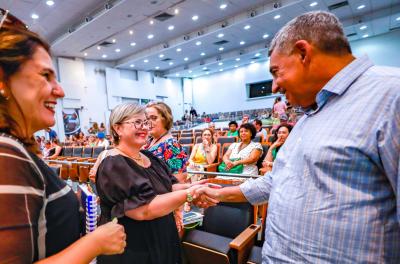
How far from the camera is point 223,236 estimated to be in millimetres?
2152

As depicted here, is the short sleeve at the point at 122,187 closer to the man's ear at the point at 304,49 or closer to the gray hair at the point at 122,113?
the gray hair at the point at 122,113

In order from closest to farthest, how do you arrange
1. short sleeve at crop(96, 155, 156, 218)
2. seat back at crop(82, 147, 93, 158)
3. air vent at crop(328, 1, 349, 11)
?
short sleeve at crop(96, 155, 156, 218) < seat back at crop(82, 147, 93, 158) < air vent at crop(328, 1, 349, 11)

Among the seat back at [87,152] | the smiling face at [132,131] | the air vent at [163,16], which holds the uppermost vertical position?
the air vent at [163,16]

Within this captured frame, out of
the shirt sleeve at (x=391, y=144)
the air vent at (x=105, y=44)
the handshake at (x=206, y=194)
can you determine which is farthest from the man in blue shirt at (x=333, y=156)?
the air vent at (x=105, y=44)

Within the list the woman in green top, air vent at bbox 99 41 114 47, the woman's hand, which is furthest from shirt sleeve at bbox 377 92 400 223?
air vent at bbox 99 41 114 47

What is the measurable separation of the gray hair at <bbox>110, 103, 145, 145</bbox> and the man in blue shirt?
0.85 meters

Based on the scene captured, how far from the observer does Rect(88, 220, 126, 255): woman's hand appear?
29.2 inches

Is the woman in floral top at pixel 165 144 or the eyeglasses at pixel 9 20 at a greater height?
the eyeglasses at pixel 9 20

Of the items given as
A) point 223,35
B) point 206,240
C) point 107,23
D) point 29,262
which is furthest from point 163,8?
point 29,262

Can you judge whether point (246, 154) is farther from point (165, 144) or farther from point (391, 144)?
point (391, 144)

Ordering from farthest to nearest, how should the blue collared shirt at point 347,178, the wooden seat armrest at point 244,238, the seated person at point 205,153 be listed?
the seated person at point 205,153, the wooden seat armrest at point 244,238, the blue collared shirt at point 347,178

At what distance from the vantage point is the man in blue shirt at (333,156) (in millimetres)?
826

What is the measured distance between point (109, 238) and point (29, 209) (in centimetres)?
27

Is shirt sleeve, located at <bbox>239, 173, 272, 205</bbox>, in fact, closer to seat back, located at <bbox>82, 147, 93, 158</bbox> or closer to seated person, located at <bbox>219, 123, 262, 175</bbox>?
seated person, located at <bbox>219, 123, 262, 175</bbox>
